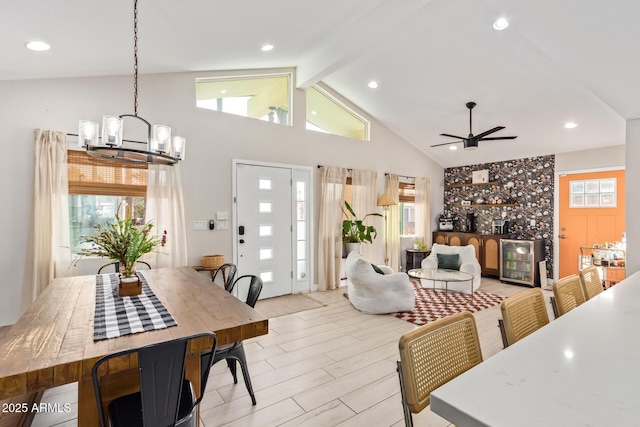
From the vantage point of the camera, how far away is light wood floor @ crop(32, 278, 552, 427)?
2.05m

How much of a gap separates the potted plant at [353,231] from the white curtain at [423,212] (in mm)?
1585

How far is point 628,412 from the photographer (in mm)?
661

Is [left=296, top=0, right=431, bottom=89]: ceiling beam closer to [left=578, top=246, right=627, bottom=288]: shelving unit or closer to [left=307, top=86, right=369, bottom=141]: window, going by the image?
[left=307, top=86, right=369, bottom=141]: window

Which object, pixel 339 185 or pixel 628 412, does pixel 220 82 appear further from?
pixel 628 412

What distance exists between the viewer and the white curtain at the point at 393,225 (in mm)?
6266

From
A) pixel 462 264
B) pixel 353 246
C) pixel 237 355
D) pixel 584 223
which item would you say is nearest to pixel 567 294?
pixel 237 355

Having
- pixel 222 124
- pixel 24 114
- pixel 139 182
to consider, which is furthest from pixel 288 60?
pixel 24 114

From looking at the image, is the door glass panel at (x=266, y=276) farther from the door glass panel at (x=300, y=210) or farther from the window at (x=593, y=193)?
the window at (x=593, y=193)

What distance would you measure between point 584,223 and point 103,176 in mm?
7273

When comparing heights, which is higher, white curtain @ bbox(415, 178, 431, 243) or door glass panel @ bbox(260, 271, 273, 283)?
white curtain @ bbox(415, 178, 431, 243)

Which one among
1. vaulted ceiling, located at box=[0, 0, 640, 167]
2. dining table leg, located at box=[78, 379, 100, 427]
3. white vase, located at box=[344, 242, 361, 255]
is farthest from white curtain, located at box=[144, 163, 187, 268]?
white vase, located at box=[344, 242, 361, 255]

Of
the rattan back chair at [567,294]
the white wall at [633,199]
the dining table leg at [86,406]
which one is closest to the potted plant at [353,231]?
the white wall at [633,199]

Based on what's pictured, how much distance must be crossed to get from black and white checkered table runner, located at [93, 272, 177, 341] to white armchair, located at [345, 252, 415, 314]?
250 cm

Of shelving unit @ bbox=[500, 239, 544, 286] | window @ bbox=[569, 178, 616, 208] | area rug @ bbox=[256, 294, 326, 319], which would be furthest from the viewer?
shelving unit @ bbox=[500, 239, 544, 286]
